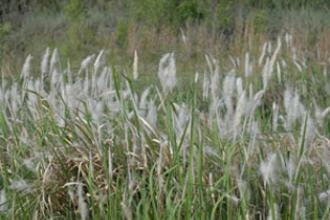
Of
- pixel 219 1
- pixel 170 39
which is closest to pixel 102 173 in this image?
pixel 170 39

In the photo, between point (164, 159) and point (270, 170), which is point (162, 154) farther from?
point (270, 170)

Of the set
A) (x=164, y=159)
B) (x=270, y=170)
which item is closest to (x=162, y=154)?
(x=164, y=159)

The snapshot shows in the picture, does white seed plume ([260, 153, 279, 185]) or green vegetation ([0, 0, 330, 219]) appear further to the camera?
green vegetation ([0, 0, 330, 219])

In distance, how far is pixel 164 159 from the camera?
8.77 ft

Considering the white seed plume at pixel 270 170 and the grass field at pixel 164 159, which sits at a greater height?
the white seed plume at pixel 270 170

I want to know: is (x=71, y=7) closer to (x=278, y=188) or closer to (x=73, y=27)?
(x=73, y=27)

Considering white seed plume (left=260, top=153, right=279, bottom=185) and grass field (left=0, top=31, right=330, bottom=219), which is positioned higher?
white seed plume (left=260, top=153, right=279, bottom=185)

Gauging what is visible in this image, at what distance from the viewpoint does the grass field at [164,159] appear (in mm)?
2332

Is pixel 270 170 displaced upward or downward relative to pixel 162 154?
upward

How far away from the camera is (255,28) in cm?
936

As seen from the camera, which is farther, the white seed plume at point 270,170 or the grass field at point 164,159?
the grass field at point 164,159

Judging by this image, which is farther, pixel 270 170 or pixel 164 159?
pixel 164 159

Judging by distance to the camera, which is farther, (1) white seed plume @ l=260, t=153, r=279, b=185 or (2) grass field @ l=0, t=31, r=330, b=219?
(2) grass field @ l=0, t=31, r=330, b=219

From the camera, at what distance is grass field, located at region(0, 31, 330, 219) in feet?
7.65
